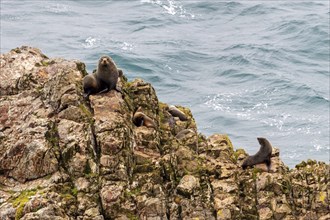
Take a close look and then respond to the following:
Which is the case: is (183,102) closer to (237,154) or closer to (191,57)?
(191,57)

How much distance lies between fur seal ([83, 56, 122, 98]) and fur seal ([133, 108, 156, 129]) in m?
1.37

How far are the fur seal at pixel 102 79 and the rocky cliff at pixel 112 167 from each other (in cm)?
34

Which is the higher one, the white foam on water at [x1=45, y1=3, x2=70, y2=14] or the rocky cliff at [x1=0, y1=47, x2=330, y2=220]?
the rocky cliff at [x1=0, y1=47, x2=330, y2=220]

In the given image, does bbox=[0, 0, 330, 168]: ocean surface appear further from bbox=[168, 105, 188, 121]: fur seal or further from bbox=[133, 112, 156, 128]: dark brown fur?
bbox=[133, 112, 156, 128]: dark brown fur

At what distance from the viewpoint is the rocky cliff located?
88.2 ft

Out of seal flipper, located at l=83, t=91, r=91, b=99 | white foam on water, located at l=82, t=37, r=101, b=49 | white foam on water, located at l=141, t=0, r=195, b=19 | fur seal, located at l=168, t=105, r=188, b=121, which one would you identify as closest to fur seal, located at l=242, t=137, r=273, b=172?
fur seal, located at l=168, t=105, r=188, b=121

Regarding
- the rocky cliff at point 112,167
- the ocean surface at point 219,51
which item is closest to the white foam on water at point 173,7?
the ocean surface at point 219,51

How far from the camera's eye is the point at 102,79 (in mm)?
30922

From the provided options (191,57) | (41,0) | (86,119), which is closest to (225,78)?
(191,57)

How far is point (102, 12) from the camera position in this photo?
100938 mm

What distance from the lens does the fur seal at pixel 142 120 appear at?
98.7 ft

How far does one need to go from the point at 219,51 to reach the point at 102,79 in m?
56.0

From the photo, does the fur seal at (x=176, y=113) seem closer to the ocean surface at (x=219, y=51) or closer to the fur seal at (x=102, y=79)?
the fur seal at (x=102, y=79)

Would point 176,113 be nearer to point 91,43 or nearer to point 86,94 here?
point 86,94
